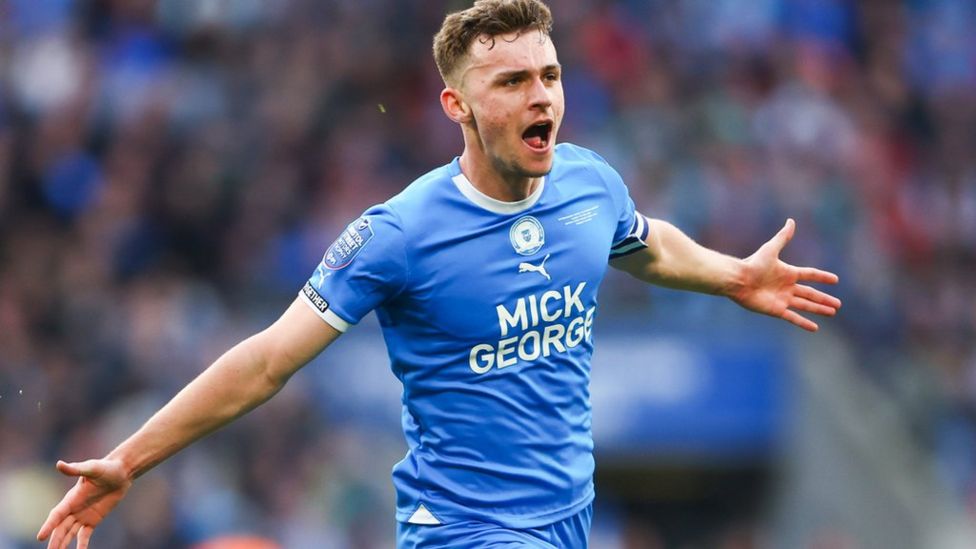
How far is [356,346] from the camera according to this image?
44.4ft

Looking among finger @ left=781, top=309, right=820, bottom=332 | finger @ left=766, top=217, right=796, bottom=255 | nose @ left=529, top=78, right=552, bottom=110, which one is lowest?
finger @ left=781, top=309, right=820, bottom=332

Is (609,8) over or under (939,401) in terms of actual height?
over

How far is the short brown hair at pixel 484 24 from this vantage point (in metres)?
5.74

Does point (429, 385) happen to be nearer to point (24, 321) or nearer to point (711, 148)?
point (24, 321)

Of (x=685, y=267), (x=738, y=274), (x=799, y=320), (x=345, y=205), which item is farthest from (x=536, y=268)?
(x=345, y=205)

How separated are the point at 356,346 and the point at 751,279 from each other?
285 inches

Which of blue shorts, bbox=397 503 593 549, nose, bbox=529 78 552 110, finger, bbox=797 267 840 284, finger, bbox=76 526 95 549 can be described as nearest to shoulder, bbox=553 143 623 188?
nose, bbox=529 78 552 110

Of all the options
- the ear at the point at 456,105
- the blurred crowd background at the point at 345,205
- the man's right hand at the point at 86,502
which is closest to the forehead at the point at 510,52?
the ear at the point at 456,105

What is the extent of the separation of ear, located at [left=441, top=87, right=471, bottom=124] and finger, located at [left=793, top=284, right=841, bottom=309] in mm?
1517

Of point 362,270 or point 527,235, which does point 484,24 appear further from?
point 362,270

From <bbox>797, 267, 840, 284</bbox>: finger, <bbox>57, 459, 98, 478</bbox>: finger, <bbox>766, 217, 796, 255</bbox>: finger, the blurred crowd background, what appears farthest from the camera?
the blurred crowd background

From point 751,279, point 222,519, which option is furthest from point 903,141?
point 751,279

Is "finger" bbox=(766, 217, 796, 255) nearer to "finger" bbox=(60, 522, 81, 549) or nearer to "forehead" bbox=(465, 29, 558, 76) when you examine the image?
"forehead" bbox=(465, 29, 558, 76)

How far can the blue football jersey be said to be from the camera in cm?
564
